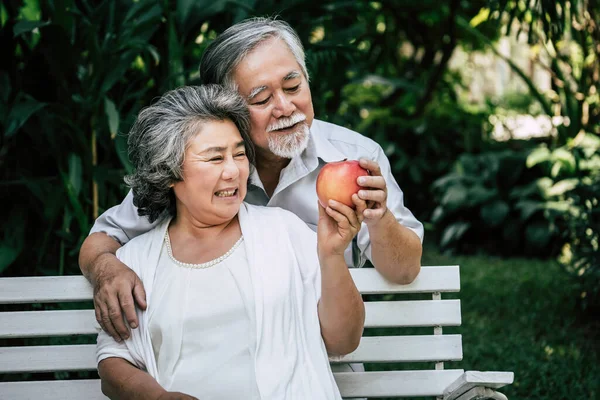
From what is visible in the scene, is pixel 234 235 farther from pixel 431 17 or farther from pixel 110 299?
pixel 431 17

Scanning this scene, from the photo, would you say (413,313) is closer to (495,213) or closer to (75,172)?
(75,172)

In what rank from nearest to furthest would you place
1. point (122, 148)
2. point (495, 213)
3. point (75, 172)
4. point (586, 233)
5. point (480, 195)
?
point (122, 148), point (75, 172), point (586, 233), point (495, 213), point (480, 195)

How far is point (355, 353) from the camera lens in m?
2.62

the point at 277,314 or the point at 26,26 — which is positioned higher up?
the point at 26,26

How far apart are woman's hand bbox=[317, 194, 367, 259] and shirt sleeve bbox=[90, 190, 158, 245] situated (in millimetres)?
742

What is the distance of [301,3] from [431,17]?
15.4 feet

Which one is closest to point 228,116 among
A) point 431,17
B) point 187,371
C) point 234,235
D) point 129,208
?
point 234,235

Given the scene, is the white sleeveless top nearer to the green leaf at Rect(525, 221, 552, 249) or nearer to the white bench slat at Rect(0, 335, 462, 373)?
the white bench slat at Rect(0, 335, 462, 373)

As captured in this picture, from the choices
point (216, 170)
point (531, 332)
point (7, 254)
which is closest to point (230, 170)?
point (216, 170)

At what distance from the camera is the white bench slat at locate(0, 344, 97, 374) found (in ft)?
8.54

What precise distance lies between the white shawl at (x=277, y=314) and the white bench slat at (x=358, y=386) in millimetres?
331

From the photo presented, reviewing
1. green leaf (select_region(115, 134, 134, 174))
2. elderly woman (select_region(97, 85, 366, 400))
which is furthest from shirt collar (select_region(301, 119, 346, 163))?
green leaf (select_region(115, 134, 134, 174))

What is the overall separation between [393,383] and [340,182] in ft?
2.87

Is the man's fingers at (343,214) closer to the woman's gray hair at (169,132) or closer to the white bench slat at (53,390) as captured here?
the woman's gray hair at (169,132)
